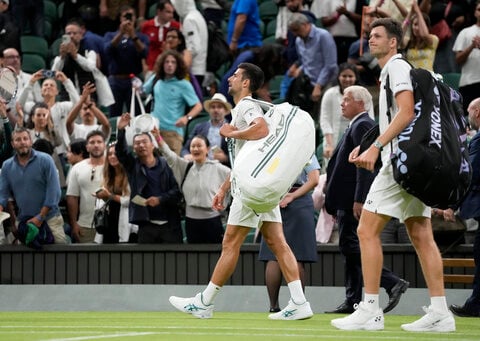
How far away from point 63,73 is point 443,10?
15.5ft

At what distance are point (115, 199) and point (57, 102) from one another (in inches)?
115

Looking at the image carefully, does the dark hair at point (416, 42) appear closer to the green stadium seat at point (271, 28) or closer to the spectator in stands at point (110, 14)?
the green stadium seat at point (271, 28)

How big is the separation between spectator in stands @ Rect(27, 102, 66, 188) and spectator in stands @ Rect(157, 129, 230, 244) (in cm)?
231

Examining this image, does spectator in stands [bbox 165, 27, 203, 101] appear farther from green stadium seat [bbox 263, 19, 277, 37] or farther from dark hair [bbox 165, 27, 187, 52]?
green stadium seat [bbox 263, 19, 277, 37]

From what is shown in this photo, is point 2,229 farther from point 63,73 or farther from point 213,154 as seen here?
point 63,73

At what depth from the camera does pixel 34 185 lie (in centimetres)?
1190

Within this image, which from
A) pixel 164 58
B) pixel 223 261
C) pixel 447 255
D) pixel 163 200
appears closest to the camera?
pixel 223 261

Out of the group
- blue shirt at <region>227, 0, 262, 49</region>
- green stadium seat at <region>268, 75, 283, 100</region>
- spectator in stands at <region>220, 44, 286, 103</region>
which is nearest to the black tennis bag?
spectator in stands at <region>220, 44, 286, 103</region>

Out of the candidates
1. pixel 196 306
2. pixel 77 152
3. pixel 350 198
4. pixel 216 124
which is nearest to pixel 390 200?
pixel 196 306

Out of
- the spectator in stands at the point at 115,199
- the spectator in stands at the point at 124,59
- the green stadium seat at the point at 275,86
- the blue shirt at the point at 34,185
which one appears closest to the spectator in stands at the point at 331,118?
the spectator in stands at the point at 115,199

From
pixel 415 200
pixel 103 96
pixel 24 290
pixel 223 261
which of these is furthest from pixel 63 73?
pixel 415 200

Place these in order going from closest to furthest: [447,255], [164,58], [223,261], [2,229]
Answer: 1. [223,261]
2. [447,255]
3. [2,229]
4. [164,58]

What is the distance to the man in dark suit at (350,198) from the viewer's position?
9188mm

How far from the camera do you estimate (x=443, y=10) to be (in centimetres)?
1491
